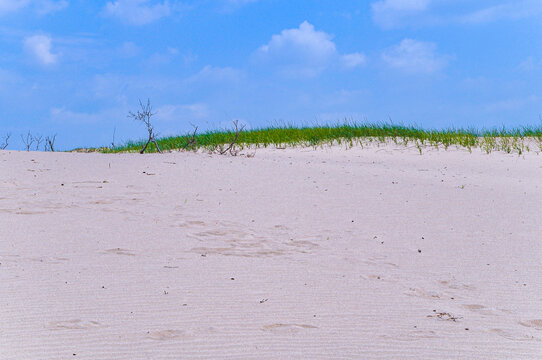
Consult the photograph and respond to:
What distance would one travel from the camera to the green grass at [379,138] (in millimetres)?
14391

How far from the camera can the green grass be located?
567 inches

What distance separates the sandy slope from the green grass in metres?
5.61

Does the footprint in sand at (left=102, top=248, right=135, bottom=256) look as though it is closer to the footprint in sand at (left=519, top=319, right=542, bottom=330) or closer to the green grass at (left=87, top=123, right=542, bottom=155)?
the footprint in sand at (left=519, top=319, right=542, bottom=330)

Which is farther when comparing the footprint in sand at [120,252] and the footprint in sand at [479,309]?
the footprint in sand at [120,252]

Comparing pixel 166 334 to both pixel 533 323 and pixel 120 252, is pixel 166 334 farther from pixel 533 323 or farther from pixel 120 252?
pixel 533 323

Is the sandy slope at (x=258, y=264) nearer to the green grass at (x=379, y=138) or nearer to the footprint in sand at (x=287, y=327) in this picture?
the footprint in sand at (x=287, y=327)

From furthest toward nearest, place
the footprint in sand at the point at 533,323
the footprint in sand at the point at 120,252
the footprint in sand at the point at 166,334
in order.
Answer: the footprint in sand at the point at 120,252, the footprint in sand at the point at 533,323, the footprint in sand at the point at 166,334

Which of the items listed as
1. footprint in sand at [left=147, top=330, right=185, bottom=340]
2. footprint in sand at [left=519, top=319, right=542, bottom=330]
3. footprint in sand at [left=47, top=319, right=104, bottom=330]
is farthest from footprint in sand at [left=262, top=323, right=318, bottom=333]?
footprint in sand at [left=519, top=319, right=542, bottom=330]

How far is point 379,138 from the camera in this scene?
15.9 metres

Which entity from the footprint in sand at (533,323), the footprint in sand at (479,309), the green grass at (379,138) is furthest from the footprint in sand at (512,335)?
the green grass at (379,138)

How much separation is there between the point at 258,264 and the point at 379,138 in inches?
475

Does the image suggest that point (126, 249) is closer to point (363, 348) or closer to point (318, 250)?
point (318, 250)

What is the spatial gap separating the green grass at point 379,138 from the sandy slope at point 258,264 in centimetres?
561

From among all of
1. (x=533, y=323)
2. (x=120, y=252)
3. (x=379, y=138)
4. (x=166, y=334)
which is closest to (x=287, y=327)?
(x=166, y=334)
